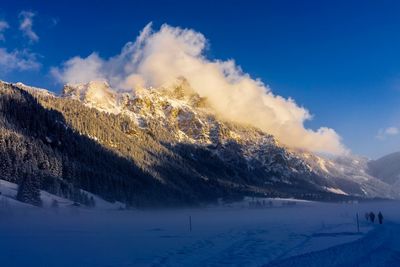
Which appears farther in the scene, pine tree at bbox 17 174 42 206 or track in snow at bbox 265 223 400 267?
pine tree at bbox 17 174 42 206

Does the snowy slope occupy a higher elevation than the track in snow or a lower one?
higher

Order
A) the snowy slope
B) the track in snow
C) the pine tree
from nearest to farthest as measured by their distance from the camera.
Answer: the track in snow, the snowy slope, the pine tree

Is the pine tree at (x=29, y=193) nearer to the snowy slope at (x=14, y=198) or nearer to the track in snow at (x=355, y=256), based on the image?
the snowy slope at (x=14, y=198)

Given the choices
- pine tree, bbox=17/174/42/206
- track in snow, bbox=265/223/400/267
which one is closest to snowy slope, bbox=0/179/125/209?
pine tree, bbox=17/174/42/206

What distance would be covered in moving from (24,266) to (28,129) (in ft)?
546

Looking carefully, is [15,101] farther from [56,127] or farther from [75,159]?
[75,159]

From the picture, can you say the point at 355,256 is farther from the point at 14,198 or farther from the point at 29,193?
the point at 29,193

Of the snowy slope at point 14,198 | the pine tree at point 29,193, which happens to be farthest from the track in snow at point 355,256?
the pine tree at point 29,193

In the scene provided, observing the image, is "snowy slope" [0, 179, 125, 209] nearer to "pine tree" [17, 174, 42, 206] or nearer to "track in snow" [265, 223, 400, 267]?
"pine tree" [17, 174, 42, 206]

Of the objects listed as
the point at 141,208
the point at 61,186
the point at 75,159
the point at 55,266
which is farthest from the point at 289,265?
the point at 75,159

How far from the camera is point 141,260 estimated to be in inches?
1088

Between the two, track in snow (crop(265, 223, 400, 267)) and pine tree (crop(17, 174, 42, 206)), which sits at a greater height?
pine tree (crop(17, 174, 42, 206))

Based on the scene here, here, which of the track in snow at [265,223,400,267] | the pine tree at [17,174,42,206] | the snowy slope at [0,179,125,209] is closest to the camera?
the track in snow at [265,223,400,267]

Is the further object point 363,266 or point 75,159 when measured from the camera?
point 75,159
